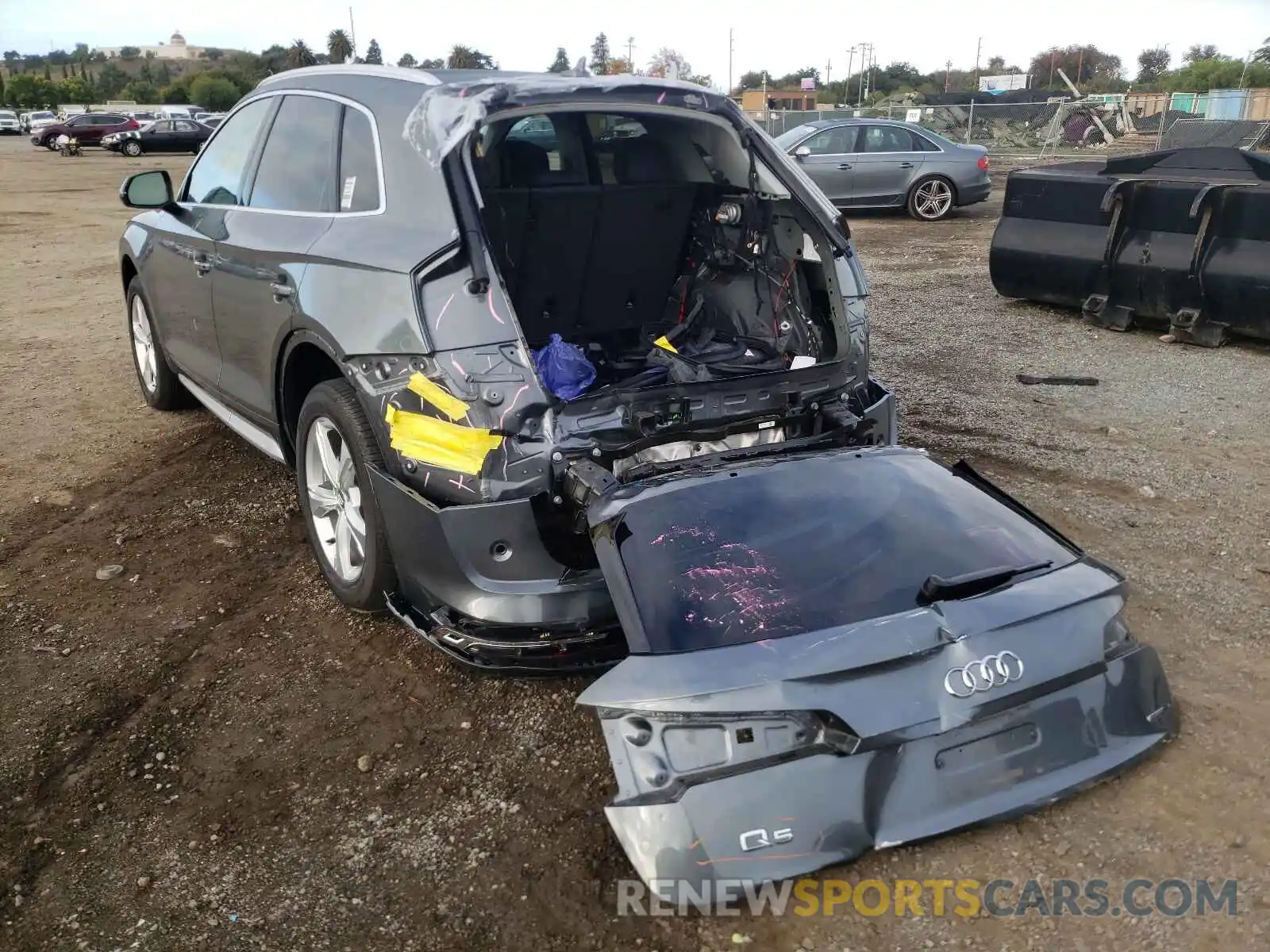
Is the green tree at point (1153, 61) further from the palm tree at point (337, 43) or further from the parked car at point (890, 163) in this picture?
the parked car at point (890, 163)

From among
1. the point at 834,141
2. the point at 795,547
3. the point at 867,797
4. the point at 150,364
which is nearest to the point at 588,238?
the point at 795,547

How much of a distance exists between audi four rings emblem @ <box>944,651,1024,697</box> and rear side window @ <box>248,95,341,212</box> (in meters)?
2.67

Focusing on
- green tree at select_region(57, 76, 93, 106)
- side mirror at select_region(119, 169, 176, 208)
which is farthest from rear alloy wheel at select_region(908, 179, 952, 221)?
green tree at select_region(57, 76, 93, 106)

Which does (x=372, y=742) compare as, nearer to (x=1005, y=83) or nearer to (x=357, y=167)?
(x=357, y=167)

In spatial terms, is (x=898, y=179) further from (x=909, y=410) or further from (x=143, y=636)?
(x=143, y=636)

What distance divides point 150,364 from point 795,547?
4.88 meters

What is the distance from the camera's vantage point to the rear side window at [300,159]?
3.77 metres

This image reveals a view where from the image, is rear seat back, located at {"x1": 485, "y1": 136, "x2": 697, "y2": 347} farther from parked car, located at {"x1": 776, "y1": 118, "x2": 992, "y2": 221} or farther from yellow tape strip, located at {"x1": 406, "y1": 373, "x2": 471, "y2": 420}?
parked car, located at {"x1": 776, "y1": 118, "x2": 992, "y2": 221}

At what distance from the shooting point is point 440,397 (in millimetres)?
3029

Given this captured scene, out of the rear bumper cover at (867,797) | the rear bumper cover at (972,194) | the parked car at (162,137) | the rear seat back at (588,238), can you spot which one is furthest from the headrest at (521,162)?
the parked car at (162,137)

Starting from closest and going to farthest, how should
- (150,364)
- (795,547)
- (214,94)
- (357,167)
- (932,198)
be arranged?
1. (795,547)
2. (357,167)
3. (150,364)
4. (932,198)
5. (214,94)

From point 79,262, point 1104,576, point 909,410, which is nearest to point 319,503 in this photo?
point 1104,576

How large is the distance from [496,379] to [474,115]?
2.86ft

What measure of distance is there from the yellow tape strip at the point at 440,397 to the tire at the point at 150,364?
3229mm
